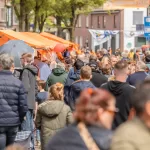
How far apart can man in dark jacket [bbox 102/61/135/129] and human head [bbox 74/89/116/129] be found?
145 inches

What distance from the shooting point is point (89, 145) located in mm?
5211

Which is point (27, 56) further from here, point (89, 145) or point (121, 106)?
point (89, 145)

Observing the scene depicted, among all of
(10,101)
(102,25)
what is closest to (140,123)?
(10,101)

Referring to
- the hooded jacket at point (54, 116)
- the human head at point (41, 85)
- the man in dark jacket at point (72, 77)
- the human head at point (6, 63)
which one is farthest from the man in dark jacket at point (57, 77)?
the hooded jacket at point (54, 116)

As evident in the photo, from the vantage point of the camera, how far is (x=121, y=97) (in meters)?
9.20

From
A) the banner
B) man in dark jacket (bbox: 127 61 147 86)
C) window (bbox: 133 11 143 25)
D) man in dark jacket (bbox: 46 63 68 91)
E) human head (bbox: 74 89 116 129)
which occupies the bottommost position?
man in dark jacket (bbox: 46 63 68 91)

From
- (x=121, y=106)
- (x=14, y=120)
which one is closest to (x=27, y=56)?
(x=14, y=120)

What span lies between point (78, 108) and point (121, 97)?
4068 mm

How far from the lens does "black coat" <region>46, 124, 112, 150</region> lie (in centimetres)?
518

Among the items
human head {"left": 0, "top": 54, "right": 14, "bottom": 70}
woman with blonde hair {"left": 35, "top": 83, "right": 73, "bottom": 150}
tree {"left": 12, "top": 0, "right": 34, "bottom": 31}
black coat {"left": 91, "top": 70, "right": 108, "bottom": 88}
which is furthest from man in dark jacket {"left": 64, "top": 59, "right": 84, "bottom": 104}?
tree {"left": 12, "top": 0, "right": 34, "bottom": 31}

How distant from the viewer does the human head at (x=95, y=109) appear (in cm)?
511

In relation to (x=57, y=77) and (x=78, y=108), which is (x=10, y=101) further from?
(x=78, y=108)

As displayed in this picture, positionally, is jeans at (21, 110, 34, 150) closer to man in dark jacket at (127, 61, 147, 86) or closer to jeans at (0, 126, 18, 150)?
jeans at (0, 126, 18, 150)

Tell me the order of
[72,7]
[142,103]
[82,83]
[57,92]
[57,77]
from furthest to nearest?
1. [72,7]
2. [57,77]
3. [82,83]
4. [57,92]
5. [142,103]
